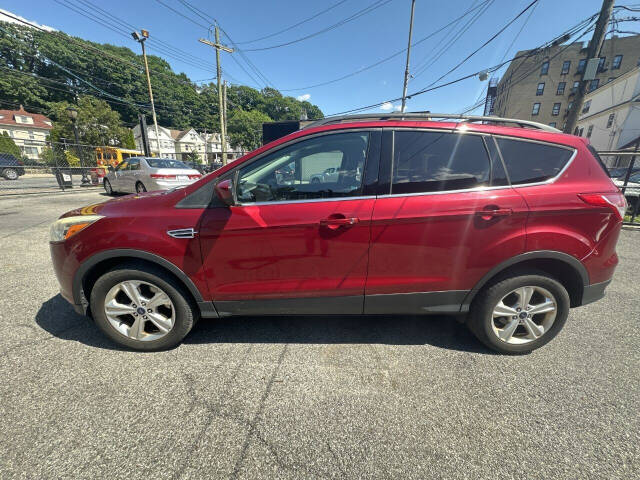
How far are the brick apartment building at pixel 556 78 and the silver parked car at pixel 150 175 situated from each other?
147 ft

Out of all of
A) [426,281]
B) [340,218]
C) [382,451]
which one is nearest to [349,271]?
[340,218]

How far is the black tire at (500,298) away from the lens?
2.09 meters

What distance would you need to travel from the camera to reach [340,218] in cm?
189

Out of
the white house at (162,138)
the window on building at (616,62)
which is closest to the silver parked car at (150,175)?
the white house at (162,138)

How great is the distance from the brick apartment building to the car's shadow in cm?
4659

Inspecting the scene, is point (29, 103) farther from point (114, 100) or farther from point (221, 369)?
point (221, 369)

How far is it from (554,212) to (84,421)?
3.42 m

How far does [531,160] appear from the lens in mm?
2021

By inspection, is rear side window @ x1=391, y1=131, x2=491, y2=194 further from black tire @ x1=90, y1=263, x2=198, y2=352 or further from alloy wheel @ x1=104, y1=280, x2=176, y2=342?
alloy wheel @ x1=104, y1=280, x2=176, y2=342

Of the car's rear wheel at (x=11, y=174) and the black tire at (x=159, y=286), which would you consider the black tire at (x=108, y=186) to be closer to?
the car's rear wheel at (x=11, y=174)

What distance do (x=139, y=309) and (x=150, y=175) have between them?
26.2 feet

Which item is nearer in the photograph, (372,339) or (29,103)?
(372,339)

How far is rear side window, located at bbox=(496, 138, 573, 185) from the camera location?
1993 millimetres

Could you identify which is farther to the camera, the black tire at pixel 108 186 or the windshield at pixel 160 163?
the black tire at pixel 108 186
